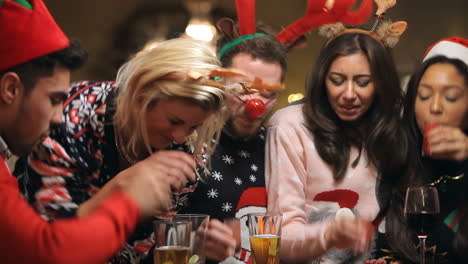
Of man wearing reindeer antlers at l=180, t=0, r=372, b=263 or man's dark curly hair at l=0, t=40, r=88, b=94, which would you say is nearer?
man's dark curly hair at l=0, t=40, r=88, b=94

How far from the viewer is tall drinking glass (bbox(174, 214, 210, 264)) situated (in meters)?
1.13

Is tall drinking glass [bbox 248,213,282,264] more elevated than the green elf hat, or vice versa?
the green elf hat

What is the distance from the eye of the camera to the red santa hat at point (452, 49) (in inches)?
69.4

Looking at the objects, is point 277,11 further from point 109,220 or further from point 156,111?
point 109,220

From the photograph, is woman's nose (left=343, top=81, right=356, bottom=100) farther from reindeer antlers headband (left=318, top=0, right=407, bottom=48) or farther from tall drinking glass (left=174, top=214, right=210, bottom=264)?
tall drinking glass (left=174, top=214, right=210, bottom=264)

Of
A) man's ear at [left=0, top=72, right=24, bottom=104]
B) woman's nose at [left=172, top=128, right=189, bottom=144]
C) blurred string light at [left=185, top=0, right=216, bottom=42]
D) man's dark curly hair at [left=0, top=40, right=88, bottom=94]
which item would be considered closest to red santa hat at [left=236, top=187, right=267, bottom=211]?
woman's nose at [left=172, top=128, right=189, bottom=144]

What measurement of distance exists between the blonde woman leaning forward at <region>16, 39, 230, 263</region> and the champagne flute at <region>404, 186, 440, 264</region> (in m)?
0.60

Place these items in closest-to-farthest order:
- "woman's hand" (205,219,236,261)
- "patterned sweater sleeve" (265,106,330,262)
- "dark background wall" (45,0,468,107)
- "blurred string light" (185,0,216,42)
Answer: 1. "woman's hand" (205,219,236,261)
2. "patterned sweater sleeve" (265,106,330,262)
3. "dark background wall" (45,0,468,107)
4. "blurred string light" (185,0,216,42)

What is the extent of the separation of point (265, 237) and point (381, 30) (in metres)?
0.96

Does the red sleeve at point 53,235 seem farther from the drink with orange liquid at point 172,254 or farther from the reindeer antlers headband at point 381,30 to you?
the reindeer antlers headband at point 381,30

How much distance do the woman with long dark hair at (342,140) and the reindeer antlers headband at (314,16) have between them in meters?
0.06

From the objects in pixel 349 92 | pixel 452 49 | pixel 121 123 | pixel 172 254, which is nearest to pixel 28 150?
pixel 121 123

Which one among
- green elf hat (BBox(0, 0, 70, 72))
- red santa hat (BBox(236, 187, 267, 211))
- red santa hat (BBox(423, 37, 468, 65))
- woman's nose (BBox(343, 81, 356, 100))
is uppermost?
red santa hat (BBox(423, 37, 468, 65))

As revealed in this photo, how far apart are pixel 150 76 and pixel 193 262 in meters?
0.52
